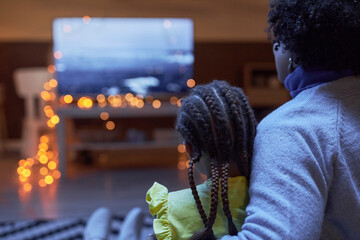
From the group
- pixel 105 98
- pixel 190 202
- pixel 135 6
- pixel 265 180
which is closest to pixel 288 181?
pixel 265 180

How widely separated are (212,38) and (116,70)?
56.2 inches

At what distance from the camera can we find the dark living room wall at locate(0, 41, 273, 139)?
14.5 ft

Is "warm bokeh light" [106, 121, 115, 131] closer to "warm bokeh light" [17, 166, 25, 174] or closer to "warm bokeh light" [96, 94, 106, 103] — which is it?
"warm bokeh light" [96, 94, 106, 103]

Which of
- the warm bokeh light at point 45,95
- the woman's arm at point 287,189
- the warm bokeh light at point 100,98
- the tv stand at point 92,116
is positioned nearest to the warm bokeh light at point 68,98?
the warm bokeh light at point 45,95

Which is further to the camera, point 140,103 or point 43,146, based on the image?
point 43,146

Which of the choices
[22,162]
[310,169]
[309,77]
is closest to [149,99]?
[22,162]

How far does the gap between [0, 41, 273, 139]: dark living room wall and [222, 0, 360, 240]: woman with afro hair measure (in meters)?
4.01

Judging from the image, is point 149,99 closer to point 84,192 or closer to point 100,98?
point 100,98

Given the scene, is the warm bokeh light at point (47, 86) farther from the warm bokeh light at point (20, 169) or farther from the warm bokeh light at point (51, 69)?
the warm bokeh light at point (20, 169)

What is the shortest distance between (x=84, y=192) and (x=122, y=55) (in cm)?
187

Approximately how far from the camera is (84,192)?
2.55 m

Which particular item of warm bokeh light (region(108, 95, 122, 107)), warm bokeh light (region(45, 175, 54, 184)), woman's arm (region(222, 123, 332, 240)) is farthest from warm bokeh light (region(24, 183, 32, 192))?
woman's arm (region(222, 123, 332, 240))

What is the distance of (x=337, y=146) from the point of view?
0.51m

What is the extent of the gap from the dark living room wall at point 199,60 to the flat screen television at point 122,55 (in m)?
0.65
